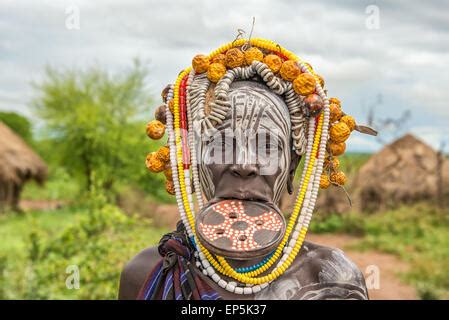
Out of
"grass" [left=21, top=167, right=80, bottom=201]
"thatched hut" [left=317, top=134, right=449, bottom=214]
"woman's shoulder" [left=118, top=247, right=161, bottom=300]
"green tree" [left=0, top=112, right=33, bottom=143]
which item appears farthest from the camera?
"green tree" [left=0, top=112, right=33, bottom=143]

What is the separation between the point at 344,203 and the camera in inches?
499

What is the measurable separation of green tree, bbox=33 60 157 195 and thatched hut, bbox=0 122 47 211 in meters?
0.78

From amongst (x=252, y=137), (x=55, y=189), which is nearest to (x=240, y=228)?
(x=252, y=137)

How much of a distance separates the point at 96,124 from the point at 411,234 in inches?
339

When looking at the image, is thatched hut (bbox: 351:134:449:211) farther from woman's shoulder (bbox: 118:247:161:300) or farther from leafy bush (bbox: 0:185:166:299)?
woman's shoulder (bbox: 118:247:161:300)

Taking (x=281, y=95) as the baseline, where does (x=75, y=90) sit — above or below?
above

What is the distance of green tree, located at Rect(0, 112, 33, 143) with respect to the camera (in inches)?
1062

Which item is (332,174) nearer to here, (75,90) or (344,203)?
(344,203)

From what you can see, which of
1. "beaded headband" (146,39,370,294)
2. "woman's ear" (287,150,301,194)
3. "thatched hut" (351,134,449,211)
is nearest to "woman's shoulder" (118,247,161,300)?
"beaded headband" (146,39,370,294)

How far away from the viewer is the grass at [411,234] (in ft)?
29.0

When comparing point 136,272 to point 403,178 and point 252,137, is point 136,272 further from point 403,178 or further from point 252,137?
point 403,178

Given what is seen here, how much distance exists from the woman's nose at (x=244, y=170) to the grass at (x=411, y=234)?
6.85 metres
